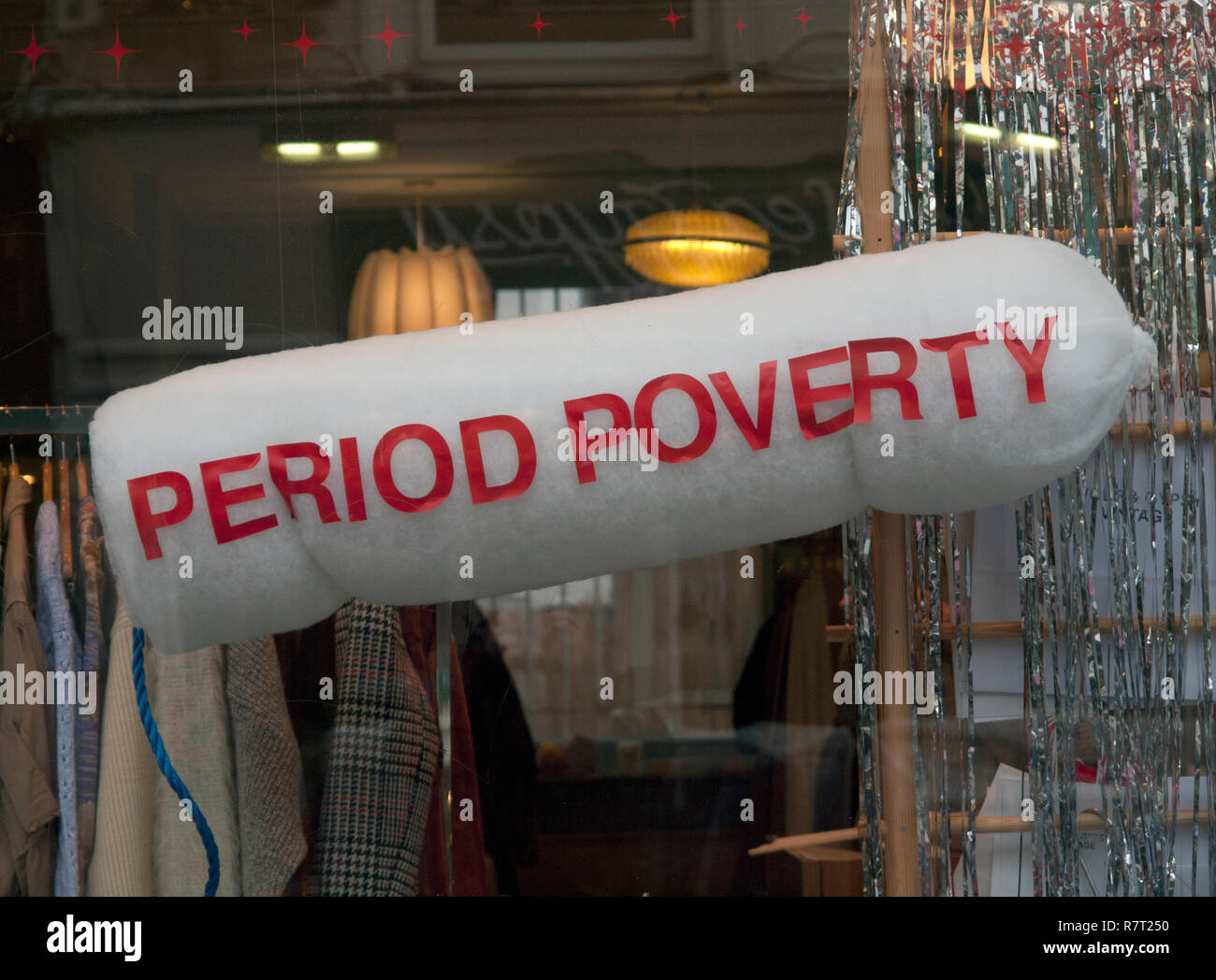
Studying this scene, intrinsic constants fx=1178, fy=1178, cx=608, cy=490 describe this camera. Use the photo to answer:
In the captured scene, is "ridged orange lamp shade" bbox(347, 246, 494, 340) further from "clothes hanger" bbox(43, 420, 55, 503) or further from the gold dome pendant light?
"clothes hanger" bbox(43, 420, 55, 503)

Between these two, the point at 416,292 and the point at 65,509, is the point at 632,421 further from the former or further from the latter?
the point at 65,509

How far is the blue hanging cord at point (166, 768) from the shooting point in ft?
5.22

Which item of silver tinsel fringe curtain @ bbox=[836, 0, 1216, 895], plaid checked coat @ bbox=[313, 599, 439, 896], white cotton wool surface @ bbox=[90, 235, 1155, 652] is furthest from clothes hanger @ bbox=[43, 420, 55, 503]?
silver tinsel fringe curtain @ bbox=[836, 0, 1216, 895]

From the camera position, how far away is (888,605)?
1599mm

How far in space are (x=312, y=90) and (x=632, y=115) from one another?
1.49 ft

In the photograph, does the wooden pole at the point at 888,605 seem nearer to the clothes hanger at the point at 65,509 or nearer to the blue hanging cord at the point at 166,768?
the blue hanging cord at the point at 166,768

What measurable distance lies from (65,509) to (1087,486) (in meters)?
1.41

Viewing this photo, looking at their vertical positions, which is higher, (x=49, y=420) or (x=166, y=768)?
(x=49, y=420)

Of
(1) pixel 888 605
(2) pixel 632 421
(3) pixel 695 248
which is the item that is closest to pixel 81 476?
(2) pixel 632 421

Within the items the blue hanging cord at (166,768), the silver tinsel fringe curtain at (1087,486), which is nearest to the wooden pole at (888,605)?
the silver tinsel fringe curtain at (1087,486)

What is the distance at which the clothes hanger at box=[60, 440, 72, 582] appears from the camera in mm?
1644

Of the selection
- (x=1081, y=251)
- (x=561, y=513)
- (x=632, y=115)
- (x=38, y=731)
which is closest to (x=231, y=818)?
(x=38, y=731)

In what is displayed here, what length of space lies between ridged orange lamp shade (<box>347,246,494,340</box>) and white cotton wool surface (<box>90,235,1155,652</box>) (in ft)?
0.52

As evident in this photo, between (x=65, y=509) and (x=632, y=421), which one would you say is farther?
(x=65, y=509)
